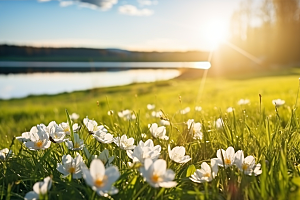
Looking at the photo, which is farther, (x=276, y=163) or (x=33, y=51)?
(x=33, y=51)

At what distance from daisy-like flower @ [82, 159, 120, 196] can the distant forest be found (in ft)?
185

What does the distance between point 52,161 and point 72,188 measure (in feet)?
0.91

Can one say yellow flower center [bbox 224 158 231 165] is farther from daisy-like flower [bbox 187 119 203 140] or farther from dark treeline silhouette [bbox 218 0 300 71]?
dark treeline silhouette [bbox 218 0 300 71]

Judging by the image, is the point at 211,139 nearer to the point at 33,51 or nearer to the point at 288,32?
the point at 288,32

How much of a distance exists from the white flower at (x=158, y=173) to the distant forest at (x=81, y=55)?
5639 cm

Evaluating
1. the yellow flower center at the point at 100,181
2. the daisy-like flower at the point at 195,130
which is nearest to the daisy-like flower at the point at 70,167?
the yellow flower center at the point at 100,181

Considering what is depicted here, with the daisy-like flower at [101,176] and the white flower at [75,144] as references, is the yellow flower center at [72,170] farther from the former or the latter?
the daisy-like flower at [101,176]

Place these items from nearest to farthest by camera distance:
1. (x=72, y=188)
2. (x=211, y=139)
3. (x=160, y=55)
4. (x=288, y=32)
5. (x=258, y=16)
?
(x=72, y=188), (x=211, y=139), (x=288, y=32), (x=258, y=16), (x=160, y=55)

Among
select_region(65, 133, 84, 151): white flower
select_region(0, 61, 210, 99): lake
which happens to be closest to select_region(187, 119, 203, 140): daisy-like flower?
select_region(65, 133, 84, 151): white flower

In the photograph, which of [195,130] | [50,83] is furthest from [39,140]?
[50,83]

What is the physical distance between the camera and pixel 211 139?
5.22 ft

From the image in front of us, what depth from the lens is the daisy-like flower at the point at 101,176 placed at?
81 cm

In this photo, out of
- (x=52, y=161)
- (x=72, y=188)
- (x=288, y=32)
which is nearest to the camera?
(x=72, y=188)

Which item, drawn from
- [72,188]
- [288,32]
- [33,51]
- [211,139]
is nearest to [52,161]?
[72,188]
